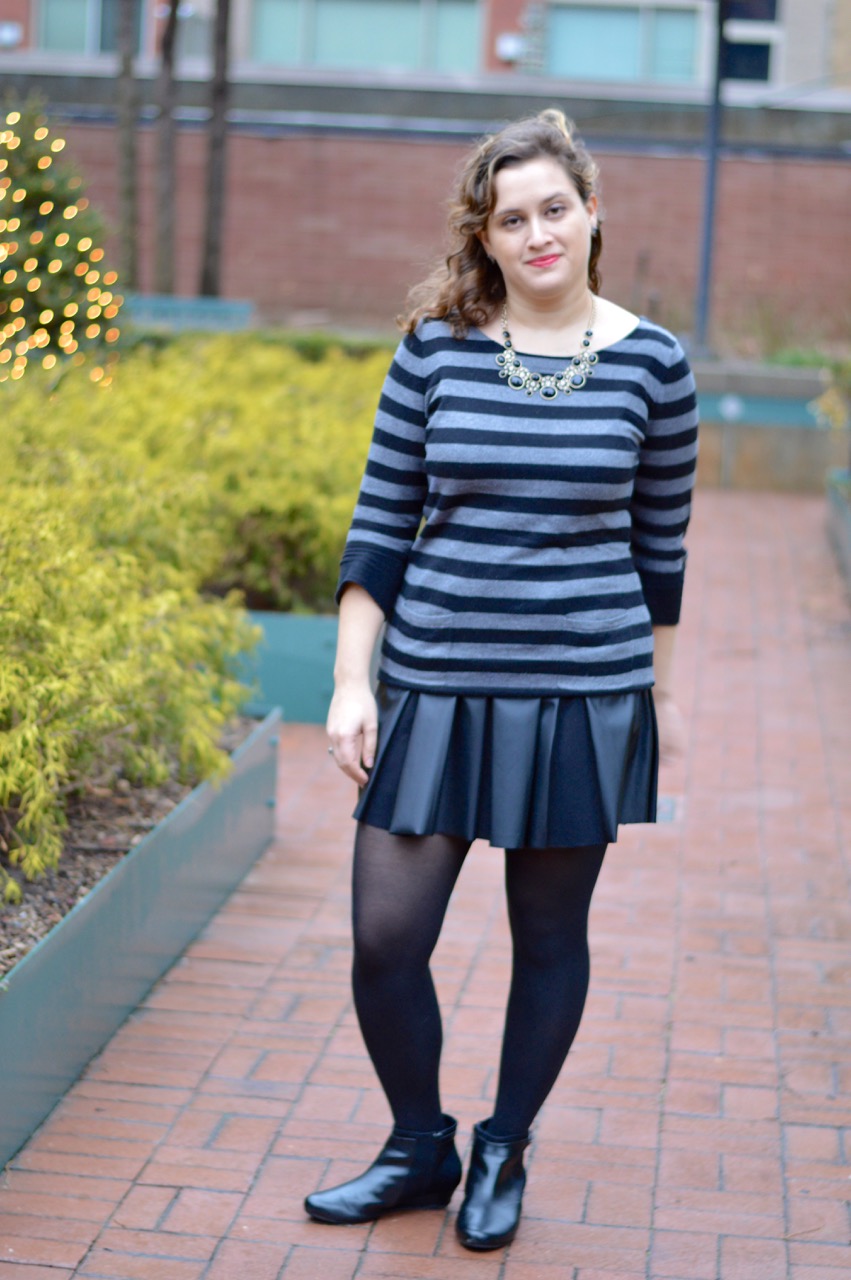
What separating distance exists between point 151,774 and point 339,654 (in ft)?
5.11

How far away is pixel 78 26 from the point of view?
23.2 m

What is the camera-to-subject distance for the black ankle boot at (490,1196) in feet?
9.18

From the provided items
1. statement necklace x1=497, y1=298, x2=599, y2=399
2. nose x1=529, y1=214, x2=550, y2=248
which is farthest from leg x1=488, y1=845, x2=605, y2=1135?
nose x1=529, y1=214, x2=550, y2=248

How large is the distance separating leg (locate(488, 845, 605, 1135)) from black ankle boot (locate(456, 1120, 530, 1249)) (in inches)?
1.4

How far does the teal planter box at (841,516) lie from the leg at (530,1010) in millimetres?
6533

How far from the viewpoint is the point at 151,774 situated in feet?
13.5

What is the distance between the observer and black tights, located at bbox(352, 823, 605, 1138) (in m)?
2.62

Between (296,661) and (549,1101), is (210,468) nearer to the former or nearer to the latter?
(296,661)

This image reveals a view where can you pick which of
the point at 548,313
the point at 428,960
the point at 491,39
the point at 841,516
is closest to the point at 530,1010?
the point at 428,960

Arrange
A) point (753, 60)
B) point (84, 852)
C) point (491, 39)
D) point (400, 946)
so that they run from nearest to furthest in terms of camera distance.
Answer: point (400, 946) < point (84, 852) < point (491, 39) < point (753, 60)

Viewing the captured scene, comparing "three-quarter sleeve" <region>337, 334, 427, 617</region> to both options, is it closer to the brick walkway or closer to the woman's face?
the woman's face

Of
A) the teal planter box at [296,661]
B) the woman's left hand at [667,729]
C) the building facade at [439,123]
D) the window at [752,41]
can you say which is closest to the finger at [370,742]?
the woman's left hand at [667,729]

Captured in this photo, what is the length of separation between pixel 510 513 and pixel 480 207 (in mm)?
509

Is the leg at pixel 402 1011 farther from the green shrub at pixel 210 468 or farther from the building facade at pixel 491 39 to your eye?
the building facade at pixel 491 39
